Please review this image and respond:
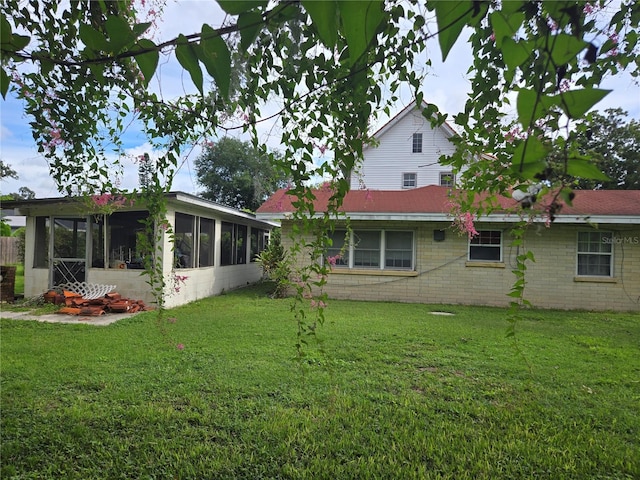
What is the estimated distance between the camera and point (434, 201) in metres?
10.1

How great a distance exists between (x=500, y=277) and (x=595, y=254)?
239 cm

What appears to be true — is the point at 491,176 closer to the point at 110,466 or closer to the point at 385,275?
the point at 110,466

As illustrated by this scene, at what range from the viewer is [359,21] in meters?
0.69

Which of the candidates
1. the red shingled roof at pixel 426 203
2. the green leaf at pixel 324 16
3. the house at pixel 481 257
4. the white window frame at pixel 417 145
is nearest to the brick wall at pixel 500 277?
the house at pixel 481 257

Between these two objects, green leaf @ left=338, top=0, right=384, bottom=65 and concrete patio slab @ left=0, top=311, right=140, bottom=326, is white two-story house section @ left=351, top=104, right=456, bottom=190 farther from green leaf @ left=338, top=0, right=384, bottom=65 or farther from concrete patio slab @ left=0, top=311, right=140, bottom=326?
green leaf @ left=338, top=0, right=384, bottom=65

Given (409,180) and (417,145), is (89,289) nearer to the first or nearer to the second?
(409,180)

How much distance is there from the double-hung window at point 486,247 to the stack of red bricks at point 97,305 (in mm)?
8195

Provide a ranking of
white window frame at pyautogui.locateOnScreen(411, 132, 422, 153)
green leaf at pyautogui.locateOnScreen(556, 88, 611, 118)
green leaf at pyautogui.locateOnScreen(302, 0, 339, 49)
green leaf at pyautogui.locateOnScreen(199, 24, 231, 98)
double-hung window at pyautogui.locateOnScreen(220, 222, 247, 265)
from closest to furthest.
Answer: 1. green leaf at pyautogui.locateOnScreen(556, 88, 611, 118)
2. green leaf at pyautogui.locateOnScreen(302, 0, 339, 49)
3. green leaf at pyautogui.locateOnScreen(199, 24, 231, 98)
4. double-hung window at pyautogui.locateOnScreen(220, 222, 247, 265)
5. white window frame at pyautogui.locateOnScreen(411, 132, 422, 153)

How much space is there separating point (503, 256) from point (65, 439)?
9.71 metres

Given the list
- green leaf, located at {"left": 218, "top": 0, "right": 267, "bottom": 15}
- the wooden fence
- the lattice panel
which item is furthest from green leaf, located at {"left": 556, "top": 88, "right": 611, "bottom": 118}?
the wooden fence

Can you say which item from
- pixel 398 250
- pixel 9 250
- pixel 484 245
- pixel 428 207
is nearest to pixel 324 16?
pixel 428 207

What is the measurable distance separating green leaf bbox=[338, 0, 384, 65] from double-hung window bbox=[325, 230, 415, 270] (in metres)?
9.50

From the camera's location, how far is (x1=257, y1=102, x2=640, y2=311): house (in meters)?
9.22

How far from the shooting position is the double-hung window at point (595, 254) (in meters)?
9.34
